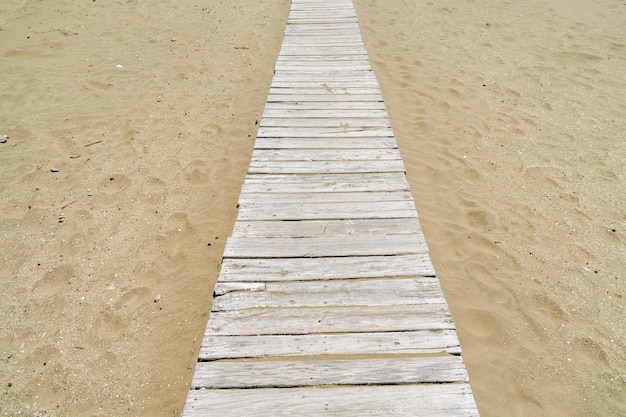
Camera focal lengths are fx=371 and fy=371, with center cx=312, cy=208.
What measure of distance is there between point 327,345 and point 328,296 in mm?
336

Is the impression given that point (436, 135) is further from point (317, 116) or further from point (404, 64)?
point (404, 64)

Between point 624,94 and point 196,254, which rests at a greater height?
point 624,94

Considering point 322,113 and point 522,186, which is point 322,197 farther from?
point 522,186

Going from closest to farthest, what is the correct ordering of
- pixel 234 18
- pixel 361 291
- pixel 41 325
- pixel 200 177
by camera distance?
pixel 361 291 < pixel 41 325 < pixel 200 177 < pixel 234 18

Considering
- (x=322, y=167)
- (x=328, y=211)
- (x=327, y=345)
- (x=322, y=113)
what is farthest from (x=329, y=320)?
(x=322, y=113)

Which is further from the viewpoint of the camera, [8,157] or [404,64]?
[404,64]

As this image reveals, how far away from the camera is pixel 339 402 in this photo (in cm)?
192

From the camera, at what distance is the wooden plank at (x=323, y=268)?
2518 mm

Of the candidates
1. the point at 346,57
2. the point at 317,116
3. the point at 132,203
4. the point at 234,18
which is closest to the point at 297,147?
the point at 317,116

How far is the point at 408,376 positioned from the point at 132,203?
9.39 ft

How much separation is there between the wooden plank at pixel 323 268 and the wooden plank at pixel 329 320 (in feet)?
0.81

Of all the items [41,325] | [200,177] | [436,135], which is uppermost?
[436,135]

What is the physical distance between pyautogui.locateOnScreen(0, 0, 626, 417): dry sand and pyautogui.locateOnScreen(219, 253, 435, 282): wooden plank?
1.63 feet

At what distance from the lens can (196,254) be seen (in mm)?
3154
